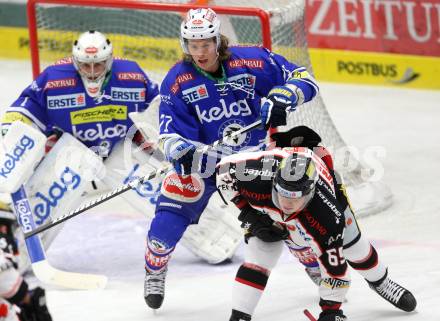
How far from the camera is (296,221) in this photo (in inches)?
179

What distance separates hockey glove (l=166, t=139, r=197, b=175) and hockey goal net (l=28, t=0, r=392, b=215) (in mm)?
1198

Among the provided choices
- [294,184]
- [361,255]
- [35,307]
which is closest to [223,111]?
[361,255]

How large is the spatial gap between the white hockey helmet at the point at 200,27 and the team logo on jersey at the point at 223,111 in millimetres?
259

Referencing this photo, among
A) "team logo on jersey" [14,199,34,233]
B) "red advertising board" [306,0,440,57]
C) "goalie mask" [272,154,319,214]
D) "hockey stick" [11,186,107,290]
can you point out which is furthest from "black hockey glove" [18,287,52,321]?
"red advertising board" [306,0,440,57]

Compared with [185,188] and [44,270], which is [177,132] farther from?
[44,270]

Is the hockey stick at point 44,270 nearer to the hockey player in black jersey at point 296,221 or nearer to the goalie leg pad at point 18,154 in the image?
the goalie leg pad at point 18,154

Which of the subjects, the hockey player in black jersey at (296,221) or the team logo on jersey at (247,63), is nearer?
the hockey player in black jersey at (296,221)

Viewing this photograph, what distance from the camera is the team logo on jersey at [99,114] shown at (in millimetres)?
6125

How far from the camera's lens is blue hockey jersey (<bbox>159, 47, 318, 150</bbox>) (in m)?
5.27

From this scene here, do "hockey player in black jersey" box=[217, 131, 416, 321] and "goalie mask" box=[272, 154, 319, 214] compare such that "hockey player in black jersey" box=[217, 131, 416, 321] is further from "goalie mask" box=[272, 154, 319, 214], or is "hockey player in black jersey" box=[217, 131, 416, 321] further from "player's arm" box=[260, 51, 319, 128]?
"player's arm" box=[260, 51, 319, 128]

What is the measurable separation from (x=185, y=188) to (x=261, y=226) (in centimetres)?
68

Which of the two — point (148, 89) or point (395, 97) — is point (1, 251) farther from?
point (395, 97)

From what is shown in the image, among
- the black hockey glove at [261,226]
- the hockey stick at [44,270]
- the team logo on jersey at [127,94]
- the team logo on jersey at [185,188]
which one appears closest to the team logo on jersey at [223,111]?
the team logo on jersey at [185,188]

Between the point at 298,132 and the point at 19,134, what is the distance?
1604mm
